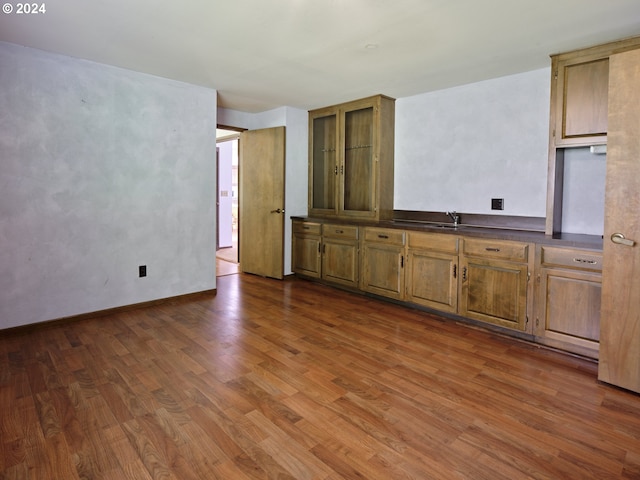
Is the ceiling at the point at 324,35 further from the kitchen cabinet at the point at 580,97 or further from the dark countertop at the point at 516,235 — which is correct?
the dark countertop at the point at 516,235

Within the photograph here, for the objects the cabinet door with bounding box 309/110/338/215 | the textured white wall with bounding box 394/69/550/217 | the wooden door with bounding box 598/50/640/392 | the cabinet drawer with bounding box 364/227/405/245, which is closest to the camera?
the wooden door with bounding box 598/50/640/392

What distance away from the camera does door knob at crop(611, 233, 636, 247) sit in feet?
7.45

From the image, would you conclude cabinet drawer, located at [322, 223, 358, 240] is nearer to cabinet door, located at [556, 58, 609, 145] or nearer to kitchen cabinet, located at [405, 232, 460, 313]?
kitchen cabinet, located at [405, 232, 460, 313]

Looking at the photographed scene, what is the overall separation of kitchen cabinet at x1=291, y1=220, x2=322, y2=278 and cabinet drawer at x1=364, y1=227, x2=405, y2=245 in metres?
0.79

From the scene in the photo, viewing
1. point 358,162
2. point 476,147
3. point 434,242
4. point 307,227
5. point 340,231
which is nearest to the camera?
point 434,242

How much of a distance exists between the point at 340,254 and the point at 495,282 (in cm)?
186

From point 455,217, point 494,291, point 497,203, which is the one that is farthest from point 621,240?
point 455,217

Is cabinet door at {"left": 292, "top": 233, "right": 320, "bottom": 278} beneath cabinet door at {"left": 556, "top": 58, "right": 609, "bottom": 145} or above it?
beneath

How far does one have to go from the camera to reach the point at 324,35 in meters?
2.79

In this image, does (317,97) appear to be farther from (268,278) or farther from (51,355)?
(51,355)

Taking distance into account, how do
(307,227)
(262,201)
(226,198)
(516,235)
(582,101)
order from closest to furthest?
(582,101) < (516,235) < (307,227) < (262,201) < (226,198)

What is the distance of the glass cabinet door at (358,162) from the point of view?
15.3ft

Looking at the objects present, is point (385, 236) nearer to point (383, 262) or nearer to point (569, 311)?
point (383, 262)

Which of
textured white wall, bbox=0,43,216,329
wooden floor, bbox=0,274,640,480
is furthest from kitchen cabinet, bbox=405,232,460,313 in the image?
textured white wall, bbox=0,43,216,329
